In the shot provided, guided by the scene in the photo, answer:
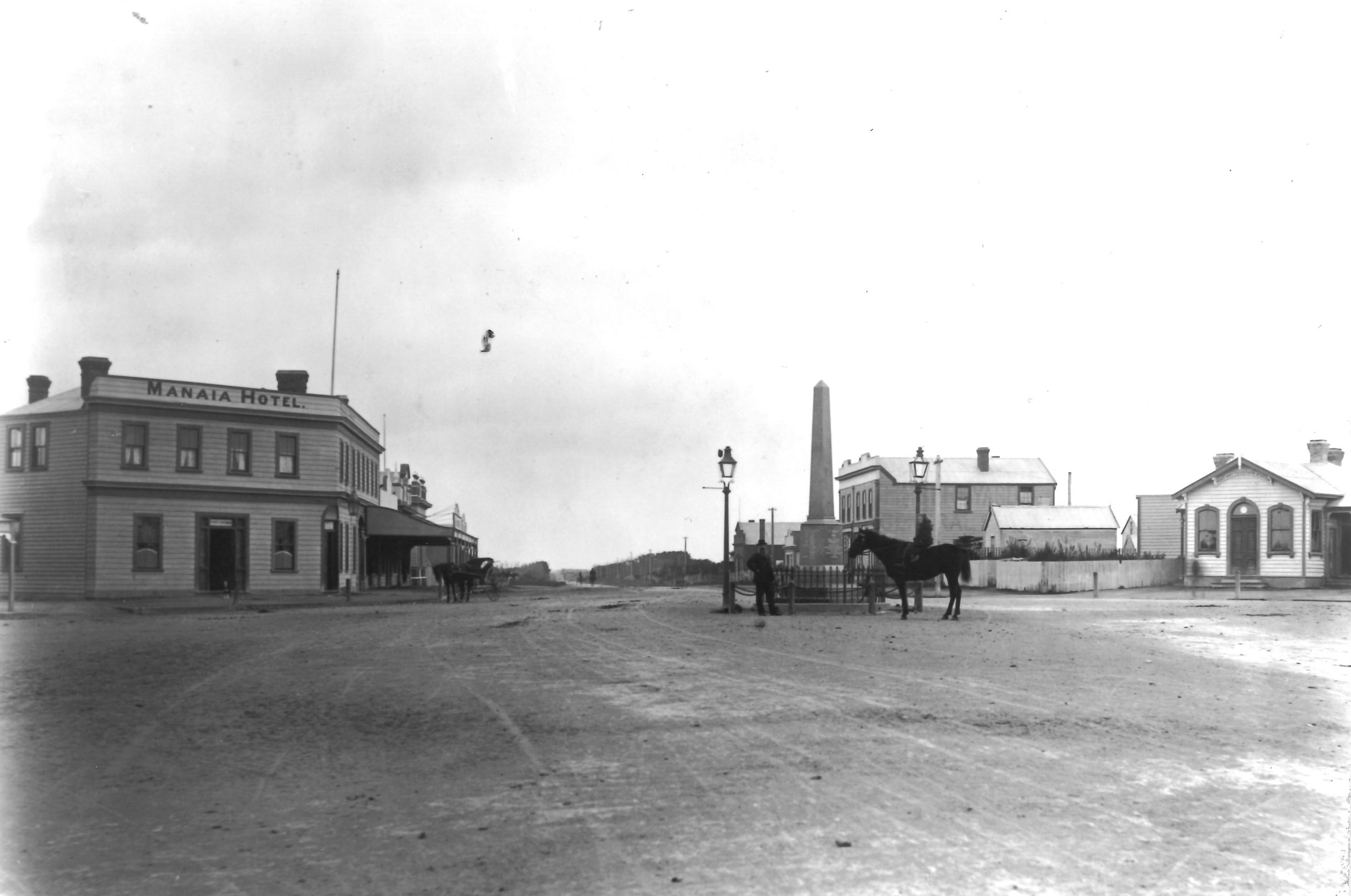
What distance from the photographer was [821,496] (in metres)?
51.1

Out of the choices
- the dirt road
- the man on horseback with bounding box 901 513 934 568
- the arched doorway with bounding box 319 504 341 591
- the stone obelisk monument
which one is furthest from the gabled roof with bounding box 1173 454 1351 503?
Result: the arched doorway with bounding box 319 504 341 591

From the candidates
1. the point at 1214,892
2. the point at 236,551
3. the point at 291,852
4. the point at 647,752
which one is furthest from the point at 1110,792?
the point at 236,551

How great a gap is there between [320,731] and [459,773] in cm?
227

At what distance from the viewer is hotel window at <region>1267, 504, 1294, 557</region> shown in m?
46.3

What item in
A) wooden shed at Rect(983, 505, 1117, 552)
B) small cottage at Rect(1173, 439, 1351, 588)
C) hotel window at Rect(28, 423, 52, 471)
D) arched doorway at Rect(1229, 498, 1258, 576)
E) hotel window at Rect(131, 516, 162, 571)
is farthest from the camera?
wooden shed at Rect(983, 505, 1117, 552)

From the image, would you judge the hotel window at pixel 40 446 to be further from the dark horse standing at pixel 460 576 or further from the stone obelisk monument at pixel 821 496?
the stone obelisk monument at pixel 821 496

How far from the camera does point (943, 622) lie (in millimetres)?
23922

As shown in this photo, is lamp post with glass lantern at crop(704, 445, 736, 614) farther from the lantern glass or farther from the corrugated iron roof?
the corrugated iron roof

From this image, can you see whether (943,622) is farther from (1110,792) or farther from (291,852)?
(291,852)

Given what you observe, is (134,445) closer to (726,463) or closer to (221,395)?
(221,395)

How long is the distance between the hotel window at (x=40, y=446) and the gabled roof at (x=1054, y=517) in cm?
5000

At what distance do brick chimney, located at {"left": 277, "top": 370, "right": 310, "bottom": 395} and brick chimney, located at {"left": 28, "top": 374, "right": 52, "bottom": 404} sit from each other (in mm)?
8513

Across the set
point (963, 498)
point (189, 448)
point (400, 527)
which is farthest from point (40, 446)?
→ point (963, 498)

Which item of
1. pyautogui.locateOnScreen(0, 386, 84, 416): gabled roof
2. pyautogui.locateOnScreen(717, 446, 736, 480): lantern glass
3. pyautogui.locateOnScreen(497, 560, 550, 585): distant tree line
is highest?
pyautogui.locateOnScreen(0, 386, 84, 416): gabled roof
